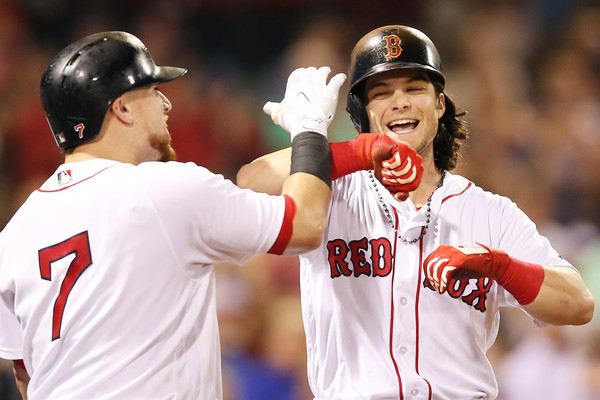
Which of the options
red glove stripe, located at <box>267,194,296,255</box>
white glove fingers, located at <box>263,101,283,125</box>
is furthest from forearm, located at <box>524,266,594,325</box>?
white glove fingers, located at <box>263,101,283,125</box>

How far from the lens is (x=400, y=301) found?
2.80 m

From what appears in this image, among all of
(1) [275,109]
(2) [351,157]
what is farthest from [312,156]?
(1) [275,109]

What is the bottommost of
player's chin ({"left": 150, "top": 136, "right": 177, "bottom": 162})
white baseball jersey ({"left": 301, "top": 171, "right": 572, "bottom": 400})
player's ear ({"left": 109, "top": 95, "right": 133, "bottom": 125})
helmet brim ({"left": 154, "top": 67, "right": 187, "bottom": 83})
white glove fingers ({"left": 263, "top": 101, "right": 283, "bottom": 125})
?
white baseball jersey ({"left": 301, "top": 171, "right": 572, "bottom": 400})

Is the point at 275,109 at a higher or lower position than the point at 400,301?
higher

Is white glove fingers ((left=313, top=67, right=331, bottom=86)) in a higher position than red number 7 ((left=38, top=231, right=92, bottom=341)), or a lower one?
higher

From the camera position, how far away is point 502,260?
2672 mm

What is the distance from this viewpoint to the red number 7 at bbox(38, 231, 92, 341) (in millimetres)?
2344

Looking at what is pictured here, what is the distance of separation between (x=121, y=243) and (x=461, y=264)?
1.08 metres

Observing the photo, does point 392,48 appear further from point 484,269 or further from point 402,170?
point 484,269

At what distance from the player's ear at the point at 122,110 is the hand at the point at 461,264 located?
110cm

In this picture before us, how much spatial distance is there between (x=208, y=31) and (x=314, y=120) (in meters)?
4.33

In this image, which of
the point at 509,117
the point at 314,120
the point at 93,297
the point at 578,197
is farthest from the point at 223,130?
the point at 93,297

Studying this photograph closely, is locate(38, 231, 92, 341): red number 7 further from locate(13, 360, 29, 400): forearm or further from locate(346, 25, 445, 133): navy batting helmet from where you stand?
locate(346, 25, 445, 133): navy batting helmet

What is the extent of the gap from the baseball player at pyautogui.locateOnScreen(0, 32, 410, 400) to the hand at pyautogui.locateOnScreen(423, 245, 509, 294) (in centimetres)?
40
